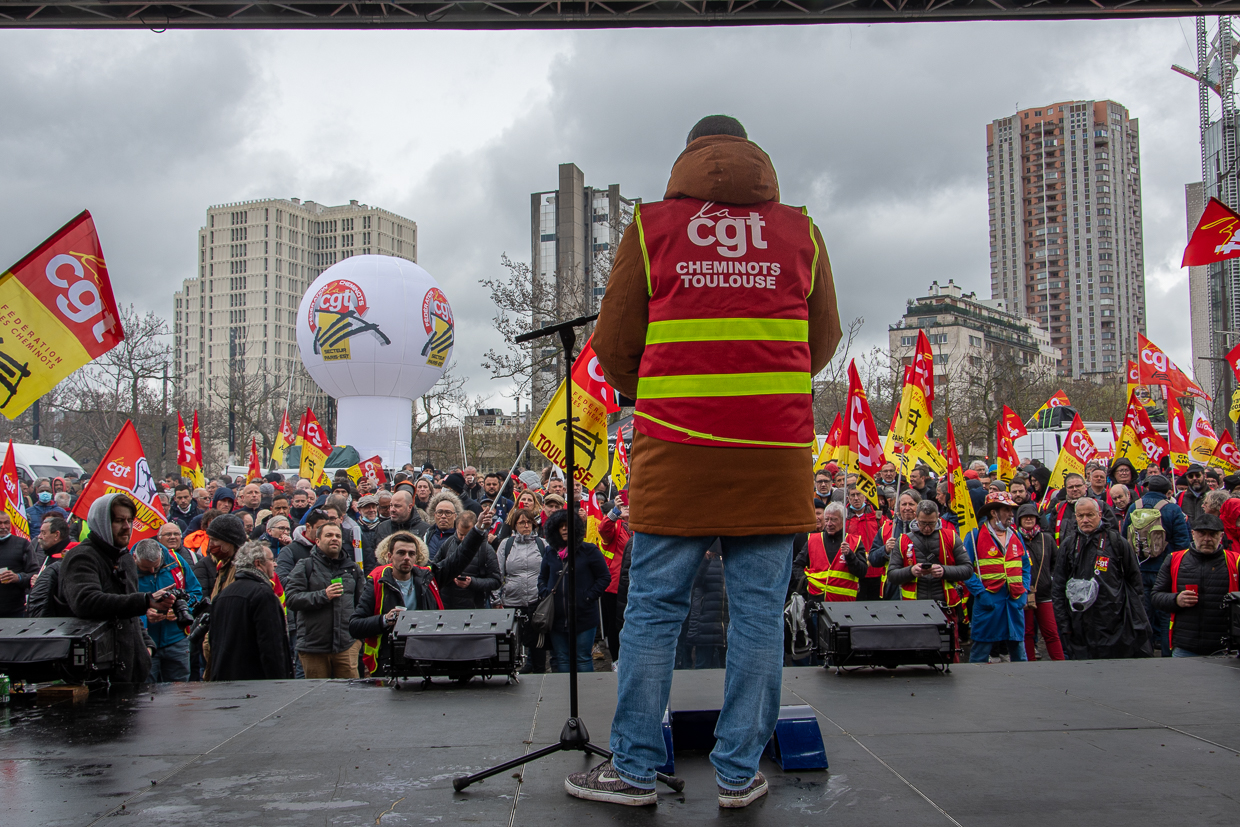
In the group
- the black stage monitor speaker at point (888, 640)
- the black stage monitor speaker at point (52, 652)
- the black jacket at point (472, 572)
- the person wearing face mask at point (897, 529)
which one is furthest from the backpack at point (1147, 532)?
the black stage monitor speaker at point (52, 652)

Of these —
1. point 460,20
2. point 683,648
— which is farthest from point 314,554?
point 460,20

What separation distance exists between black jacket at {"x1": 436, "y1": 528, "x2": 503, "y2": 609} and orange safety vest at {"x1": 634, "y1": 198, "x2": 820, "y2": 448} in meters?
5.63

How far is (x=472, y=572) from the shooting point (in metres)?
A: 9.05

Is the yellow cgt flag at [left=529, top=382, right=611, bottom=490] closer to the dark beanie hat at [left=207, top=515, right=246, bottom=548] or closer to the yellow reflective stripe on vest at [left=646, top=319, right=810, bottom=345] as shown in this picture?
the dark beanie hat at [left=207, top=515, right=246, bottom=548]

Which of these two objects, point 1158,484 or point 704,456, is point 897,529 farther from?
point 704,456

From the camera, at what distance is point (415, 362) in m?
30.9

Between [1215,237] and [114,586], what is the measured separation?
35.2ft

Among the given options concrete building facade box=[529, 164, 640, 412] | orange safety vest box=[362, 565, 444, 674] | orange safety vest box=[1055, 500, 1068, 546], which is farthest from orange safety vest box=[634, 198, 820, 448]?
concrete building facade box=[529, 164, 640, 412]

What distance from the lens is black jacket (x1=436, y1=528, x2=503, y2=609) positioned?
873 cm

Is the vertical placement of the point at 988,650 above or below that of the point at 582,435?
below

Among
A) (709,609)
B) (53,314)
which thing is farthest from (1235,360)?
(53,314)

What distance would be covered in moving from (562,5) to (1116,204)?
151 meters

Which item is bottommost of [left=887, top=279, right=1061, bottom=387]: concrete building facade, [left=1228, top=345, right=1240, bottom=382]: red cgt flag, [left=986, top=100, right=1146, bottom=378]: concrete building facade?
[left=1228, top=345, right=1240, bottom=382]: red cgt flag

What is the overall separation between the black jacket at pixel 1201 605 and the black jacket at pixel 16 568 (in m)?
10.4
